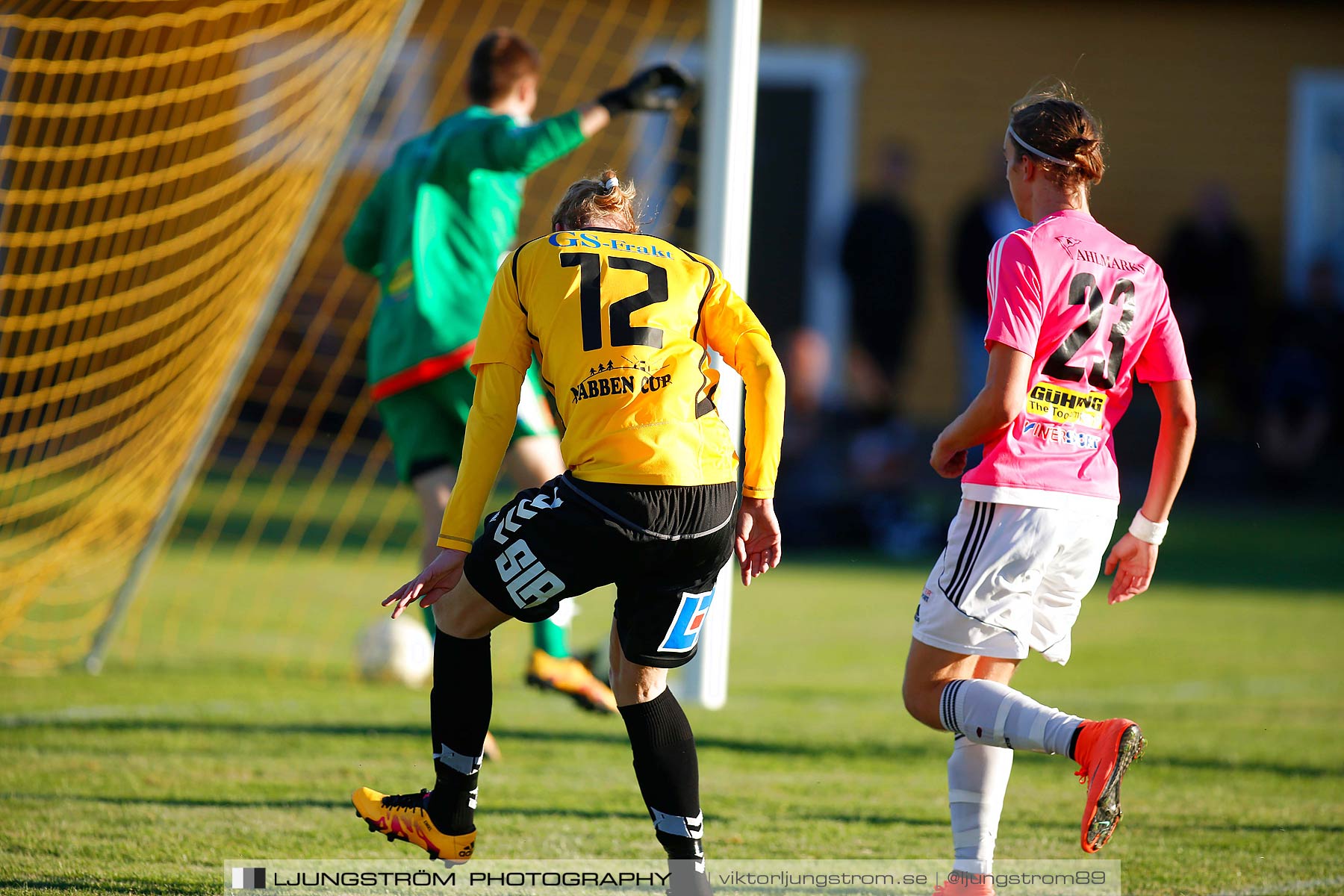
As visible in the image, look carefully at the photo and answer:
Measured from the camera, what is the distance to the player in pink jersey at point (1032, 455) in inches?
121

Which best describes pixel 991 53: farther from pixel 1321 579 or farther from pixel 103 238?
pixel 103 238

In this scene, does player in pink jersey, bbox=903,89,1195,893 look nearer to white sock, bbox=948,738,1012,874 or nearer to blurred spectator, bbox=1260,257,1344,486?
white sock, bbox=948,738,1012,874

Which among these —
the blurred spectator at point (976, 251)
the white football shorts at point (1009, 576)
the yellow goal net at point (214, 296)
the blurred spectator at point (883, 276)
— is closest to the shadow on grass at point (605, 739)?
the yellow goal net at point (214, 296)

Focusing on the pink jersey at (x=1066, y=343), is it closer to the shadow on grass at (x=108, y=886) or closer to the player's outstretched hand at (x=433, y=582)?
the player's outstretched hand at (x=433, y=582)

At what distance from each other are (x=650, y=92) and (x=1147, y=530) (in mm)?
2201

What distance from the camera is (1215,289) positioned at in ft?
44.5

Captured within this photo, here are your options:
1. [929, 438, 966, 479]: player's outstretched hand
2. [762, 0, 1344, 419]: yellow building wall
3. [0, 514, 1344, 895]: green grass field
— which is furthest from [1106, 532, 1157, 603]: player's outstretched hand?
[762, 0, 1344, 419]: yellow building wall

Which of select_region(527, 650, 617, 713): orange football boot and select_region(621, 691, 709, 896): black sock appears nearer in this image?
select_region(621, 691, 709, 896): black sock

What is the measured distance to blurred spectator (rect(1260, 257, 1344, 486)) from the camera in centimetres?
1280

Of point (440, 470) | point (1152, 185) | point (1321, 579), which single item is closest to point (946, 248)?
point (1152, 185)

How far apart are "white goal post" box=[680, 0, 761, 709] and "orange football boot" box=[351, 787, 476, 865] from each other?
251 cm

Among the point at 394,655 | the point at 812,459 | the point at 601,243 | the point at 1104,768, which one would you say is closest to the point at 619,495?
the point at 601,243

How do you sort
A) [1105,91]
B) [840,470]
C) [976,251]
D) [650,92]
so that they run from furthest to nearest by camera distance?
[1105,91] < [840,470] < [976,251] < [650,92]

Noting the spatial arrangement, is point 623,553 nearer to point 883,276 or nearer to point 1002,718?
point 1002,718
